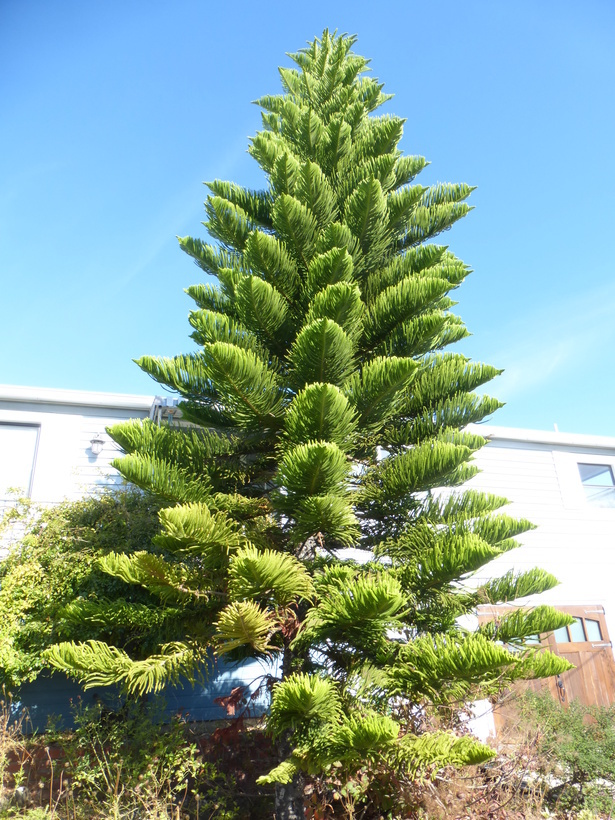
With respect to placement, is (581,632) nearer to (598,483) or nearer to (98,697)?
(598,483)

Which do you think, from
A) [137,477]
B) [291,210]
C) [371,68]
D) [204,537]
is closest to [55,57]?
[371,68]

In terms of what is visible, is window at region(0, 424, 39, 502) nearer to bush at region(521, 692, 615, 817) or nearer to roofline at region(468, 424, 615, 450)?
bush at region(521, 692, 615, 817)

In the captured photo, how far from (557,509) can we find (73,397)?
27.1 feet

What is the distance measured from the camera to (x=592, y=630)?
8.84m

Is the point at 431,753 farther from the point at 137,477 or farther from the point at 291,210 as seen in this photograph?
the point at 291,210

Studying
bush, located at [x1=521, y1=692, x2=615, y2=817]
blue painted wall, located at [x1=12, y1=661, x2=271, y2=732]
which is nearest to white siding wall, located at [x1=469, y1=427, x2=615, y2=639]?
bush, located at [x1=521, y1=692, x2=615, y2=817]

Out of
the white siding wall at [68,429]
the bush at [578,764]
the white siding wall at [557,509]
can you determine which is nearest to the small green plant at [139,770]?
the bush at [578,764]

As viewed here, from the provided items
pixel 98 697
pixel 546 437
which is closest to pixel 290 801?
pixel 98 697

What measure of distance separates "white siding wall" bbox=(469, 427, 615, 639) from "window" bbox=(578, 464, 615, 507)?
6.3 inches

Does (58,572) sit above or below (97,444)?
below

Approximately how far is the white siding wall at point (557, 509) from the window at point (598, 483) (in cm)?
16

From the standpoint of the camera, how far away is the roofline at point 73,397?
7.94m

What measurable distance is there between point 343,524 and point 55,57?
6744mm

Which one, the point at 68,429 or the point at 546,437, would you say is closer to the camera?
the point at 68,429
